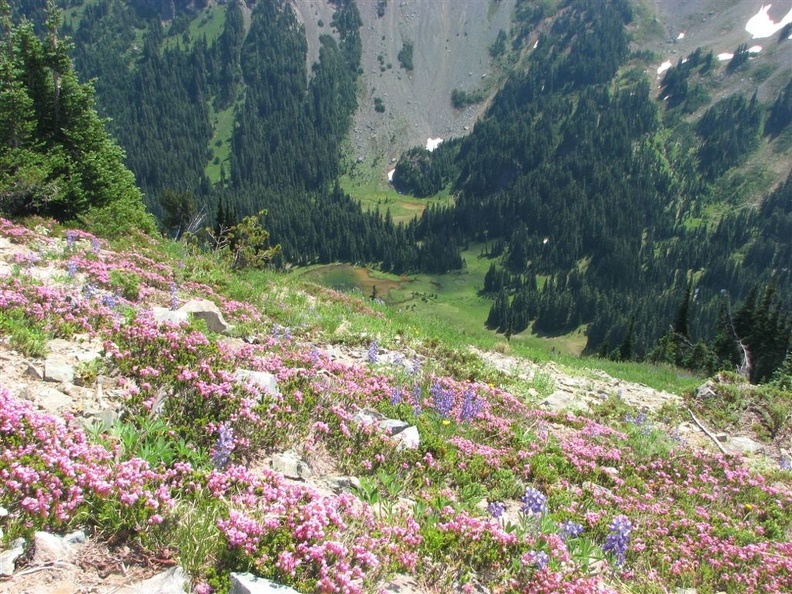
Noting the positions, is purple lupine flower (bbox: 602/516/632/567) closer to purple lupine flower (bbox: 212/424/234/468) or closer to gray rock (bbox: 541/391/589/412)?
purple lupine flower (bbox: 212/424/234/468)

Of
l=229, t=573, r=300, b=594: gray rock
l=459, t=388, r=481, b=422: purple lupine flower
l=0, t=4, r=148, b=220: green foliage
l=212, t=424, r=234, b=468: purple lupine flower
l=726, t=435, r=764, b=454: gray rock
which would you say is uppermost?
l=0, t=4, r=148, b=220: green foliage

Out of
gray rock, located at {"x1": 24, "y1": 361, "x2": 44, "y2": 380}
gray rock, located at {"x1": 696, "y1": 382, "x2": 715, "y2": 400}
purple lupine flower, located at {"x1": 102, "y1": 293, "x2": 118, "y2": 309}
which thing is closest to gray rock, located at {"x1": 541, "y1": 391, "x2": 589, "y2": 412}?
gray rock, located at {"x1": 696, "y1": 382, "x2": 715, "y2": 400}

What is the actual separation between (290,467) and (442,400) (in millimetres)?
3797

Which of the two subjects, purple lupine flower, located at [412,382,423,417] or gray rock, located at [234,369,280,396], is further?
purple lupine flower, located at [412,382,423,417]

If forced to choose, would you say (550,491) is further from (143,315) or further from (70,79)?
(70,79)

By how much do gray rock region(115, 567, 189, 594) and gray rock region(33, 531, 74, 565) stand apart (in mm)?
530

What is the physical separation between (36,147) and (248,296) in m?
13.5

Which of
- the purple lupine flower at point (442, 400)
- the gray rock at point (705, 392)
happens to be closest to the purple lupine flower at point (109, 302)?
the purple lupine flower at point (442, 400)

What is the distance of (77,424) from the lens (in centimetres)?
526

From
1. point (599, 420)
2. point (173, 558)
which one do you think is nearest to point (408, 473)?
point (173, 558)

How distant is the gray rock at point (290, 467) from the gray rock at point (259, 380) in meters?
0.96

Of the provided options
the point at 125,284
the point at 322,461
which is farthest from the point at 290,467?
the point at 125,284

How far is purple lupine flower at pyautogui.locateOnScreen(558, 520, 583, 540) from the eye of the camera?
5531mm

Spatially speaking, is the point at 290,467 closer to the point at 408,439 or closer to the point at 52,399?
the point at 408,439
